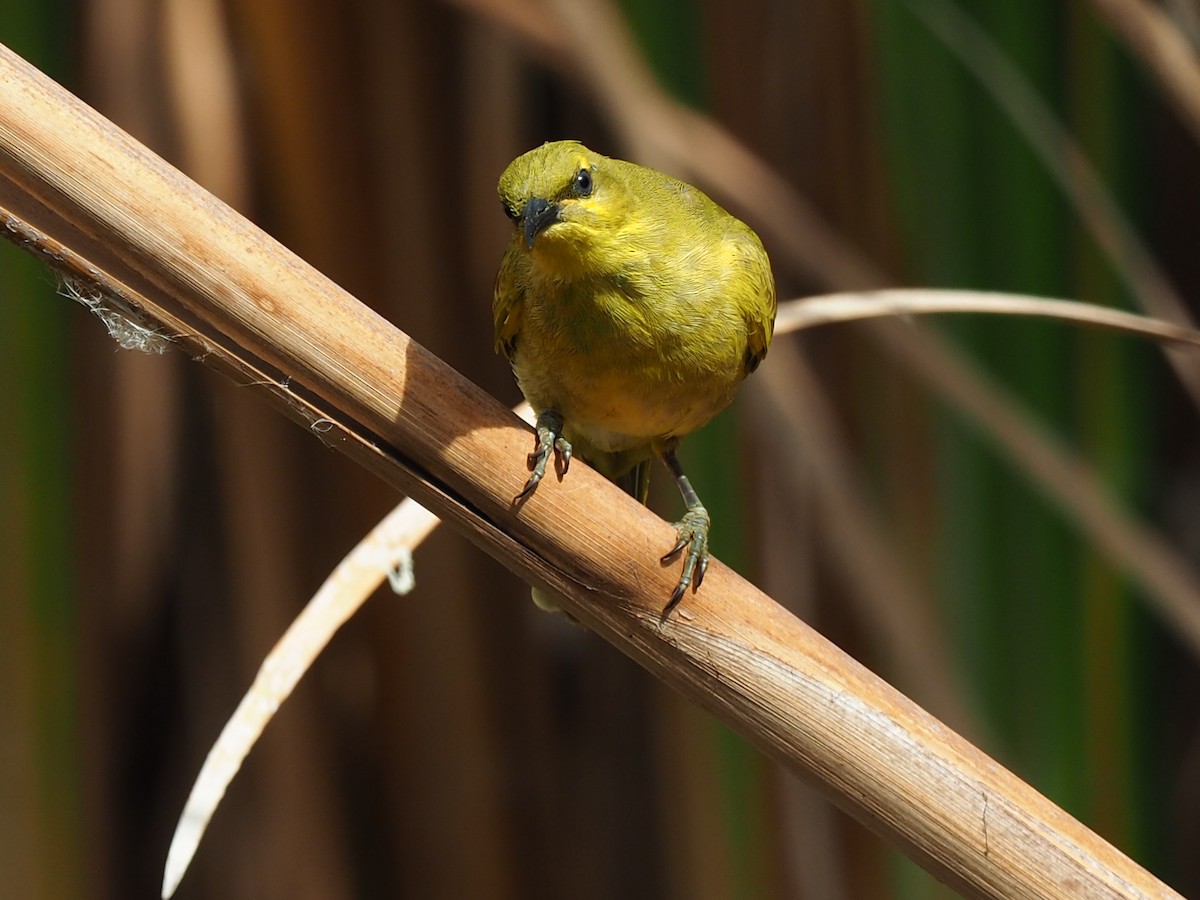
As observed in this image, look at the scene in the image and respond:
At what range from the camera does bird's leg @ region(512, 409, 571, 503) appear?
3.47ft

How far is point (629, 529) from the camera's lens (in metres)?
1.08

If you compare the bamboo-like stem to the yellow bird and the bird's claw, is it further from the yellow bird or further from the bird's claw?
the yellow bird

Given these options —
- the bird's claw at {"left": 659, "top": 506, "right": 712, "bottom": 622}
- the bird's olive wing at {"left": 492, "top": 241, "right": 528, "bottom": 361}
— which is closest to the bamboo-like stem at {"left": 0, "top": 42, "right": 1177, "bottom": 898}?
the bird's claw at {"left": 659, "top": 506, "right": 712, "bottom": 622}

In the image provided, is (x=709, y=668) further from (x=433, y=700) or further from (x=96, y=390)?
(x=96, y=390)

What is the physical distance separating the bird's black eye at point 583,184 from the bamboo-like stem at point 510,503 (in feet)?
1.65

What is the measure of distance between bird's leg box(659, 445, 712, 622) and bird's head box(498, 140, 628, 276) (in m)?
0.33


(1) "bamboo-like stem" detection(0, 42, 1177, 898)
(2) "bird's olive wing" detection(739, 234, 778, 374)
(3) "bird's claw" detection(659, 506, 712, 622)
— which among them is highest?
(2) "bird's olive wing" detection(739, 234, 778, 374)

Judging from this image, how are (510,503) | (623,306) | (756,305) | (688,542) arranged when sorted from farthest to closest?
(756,305), (623,306), (688,542), (510,503)

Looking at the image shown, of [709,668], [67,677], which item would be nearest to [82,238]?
[709,668]

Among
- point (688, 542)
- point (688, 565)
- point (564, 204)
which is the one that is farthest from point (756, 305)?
point (688, 565)

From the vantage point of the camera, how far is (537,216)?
1481mm

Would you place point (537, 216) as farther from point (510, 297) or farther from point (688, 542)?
point (688, 542)

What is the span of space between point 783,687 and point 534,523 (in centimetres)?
23

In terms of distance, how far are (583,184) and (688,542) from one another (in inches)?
19.4
